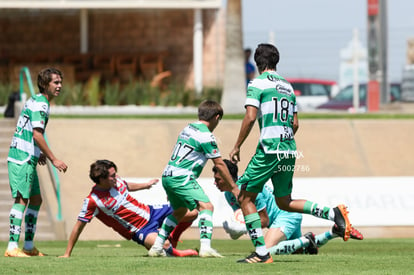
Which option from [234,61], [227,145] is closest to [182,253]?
[227,145]

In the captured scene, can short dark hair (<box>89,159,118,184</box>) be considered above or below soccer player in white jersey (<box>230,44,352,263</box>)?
below

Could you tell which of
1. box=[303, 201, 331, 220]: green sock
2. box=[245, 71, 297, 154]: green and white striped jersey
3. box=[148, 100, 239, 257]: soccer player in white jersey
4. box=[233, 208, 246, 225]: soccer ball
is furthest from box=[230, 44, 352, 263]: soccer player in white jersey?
box=[233, 208, 246, 225]: soccer ball

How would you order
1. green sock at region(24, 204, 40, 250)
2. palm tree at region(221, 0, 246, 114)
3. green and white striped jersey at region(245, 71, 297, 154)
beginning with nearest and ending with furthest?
green and white striped jersey at region(245, 71, 297, 154) < green sock at region(24, 204, 40, 250) < palm tree at region(221, 0, 246, 114)

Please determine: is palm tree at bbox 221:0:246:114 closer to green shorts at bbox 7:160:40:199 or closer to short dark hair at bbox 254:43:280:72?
green shorts at bbox 7:160:40:199

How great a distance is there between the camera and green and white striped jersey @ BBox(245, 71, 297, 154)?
920 cm

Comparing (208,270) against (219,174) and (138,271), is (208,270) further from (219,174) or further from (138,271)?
(219,174)

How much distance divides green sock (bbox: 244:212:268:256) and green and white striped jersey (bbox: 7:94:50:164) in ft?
8.07

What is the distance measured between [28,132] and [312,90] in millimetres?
24848

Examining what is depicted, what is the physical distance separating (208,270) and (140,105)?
17.8m

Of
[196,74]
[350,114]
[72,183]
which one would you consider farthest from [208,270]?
[196,74]

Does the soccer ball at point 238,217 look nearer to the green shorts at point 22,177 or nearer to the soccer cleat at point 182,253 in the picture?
the soccer cleat at point 182,253

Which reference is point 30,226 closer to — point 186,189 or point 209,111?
point 186,189

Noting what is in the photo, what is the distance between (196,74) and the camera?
100 ft

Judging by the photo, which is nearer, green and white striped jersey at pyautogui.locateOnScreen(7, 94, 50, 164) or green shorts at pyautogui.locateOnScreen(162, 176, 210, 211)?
green shorts at pyautogui.locateOnScreen(162, 176, 210, 211)
